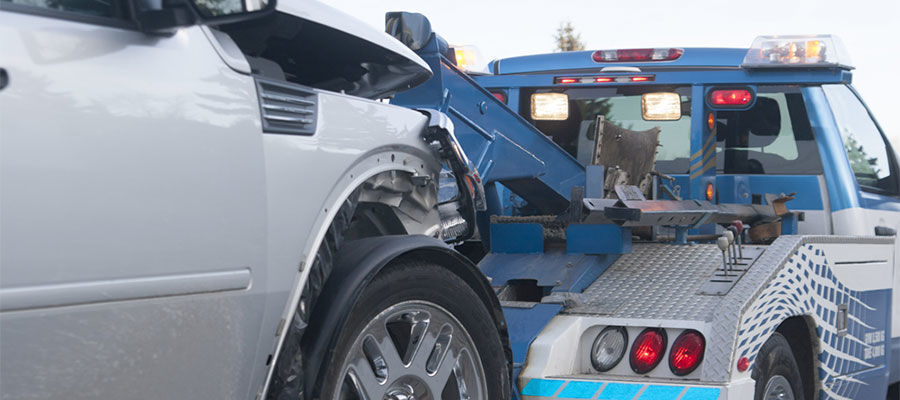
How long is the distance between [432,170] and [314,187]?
82 cm

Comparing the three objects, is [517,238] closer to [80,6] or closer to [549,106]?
[549,106]

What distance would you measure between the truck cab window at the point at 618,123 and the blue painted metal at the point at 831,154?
72cm

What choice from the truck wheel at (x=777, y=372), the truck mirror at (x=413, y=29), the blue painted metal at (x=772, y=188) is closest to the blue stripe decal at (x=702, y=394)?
the truck wheel at (x=777, y=372)

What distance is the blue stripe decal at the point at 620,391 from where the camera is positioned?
4410mm

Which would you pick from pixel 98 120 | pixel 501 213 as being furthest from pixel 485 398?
pixel 501 213

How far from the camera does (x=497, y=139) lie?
5.31 meters

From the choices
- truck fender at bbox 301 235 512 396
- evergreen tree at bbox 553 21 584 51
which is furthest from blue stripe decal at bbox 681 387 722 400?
evergreen tree at bbox 553 21 584 51

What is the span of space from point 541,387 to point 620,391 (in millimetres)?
312

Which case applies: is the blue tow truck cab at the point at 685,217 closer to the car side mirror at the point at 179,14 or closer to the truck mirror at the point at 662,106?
the truck mirror at the point at 662,106

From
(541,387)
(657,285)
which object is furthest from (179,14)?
(657,285)

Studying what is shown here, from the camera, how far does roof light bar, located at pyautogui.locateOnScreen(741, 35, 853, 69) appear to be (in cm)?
609

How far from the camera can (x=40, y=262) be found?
2.22 metres

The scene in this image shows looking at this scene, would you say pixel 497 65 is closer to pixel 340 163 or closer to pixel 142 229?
pixel 340 163

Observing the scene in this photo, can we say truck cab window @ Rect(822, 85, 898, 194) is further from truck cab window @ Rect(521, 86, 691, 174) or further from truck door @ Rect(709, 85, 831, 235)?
truck cab window @ Rect(521, 86, 691, 174)
